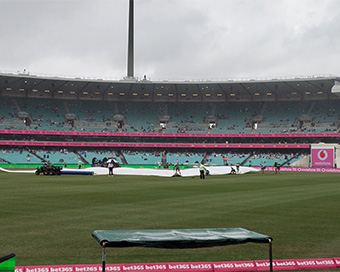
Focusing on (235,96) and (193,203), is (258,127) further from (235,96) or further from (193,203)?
(193,203)

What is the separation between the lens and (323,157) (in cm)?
7000

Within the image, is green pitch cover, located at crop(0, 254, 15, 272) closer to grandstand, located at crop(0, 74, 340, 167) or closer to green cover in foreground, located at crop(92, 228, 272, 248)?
green cover in foreground, located at crop(92, 228, 272, 248)

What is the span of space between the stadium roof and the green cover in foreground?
80.9 meters

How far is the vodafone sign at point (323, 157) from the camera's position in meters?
69.1

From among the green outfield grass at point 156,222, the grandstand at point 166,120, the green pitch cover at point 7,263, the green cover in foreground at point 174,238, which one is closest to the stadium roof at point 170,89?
the grandstand at point 166,120

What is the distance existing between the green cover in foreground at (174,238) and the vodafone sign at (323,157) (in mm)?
67541

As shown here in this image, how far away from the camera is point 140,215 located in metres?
15.0

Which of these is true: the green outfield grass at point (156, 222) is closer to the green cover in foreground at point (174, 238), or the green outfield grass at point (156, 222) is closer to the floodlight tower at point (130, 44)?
the green cover in foreground at point (174, 238)

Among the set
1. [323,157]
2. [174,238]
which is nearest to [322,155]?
[323,157]

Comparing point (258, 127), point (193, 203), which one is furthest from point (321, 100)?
point (193, 203)

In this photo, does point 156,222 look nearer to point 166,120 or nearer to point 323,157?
point 323,157

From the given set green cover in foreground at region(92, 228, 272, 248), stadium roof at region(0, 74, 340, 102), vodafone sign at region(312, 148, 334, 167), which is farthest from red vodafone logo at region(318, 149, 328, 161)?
green cover in foreground at region(92, 228, 272, 248)

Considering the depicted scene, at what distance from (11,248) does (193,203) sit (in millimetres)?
10608

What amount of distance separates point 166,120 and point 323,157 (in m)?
Answer: 37.9
